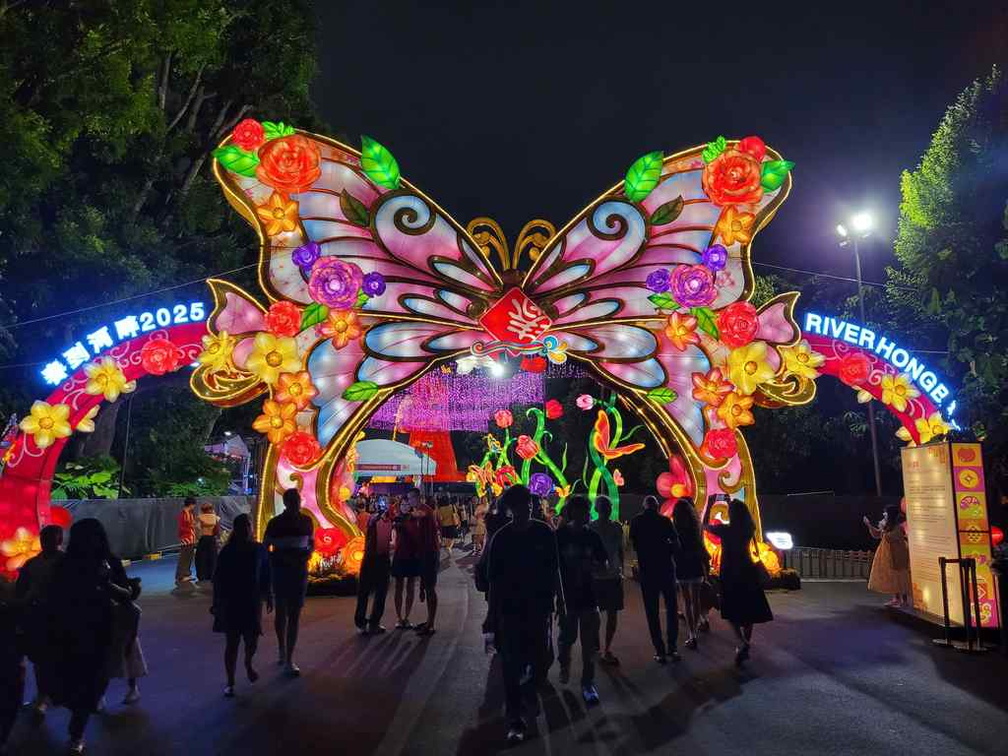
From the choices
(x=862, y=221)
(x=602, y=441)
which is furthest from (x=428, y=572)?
(x=862, y=221)

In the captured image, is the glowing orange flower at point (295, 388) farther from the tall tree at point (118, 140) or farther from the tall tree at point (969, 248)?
the tall tree at point (969, 248)

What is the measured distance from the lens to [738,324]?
1214 centimetres

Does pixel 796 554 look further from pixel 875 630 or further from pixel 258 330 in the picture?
pixel 258 330

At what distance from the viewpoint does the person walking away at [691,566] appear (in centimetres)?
803

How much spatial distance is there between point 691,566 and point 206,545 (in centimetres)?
826

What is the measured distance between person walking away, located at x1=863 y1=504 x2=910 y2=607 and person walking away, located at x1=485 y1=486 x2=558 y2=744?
23.1ft

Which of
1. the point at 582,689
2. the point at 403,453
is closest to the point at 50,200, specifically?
the point at 403,453

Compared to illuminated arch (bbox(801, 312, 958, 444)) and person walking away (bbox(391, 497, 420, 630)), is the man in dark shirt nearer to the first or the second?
person walking away (bbox(391, 497, 420, 630))

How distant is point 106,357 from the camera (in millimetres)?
11086

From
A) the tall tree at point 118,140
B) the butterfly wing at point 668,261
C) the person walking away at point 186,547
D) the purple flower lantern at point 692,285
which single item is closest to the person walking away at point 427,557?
the butterfly wing at point 668,261

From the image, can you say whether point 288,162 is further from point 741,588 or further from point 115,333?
point 741,588

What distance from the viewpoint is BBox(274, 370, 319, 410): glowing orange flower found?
11.9 metres

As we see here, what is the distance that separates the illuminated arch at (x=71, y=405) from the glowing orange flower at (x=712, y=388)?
8093 millimetres

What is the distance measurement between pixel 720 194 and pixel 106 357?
31.0ft
